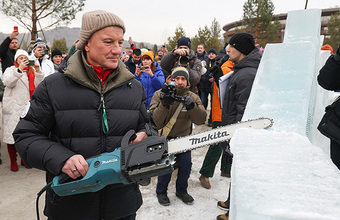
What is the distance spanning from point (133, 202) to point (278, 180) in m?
1.13

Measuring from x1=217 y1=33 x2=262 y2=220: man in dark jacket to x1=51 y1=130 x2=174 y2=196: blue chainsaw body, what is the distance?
1.39 meters

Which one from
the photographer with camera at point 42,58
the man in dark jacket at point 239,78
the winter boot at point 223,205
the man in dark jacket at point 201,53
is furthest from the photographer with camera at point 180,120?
the man in dark jacket at point 201,53

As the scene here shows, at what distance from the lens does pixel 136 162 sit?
4.00 ft

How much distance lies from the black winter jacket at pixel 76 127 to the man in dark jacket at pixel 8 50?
4825 mm

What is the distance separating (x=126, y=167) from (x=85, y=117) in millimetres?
464

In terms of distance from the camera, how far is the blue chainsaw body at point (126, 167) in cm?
122

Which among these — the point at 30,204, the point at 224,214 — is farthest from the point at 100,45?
the point at 30,204

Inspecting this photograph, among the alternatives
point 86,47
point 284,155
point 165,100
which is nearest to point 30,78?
point 165,100

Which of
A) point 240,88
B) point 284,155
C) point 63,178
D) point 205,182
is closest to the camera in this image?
point 284,155

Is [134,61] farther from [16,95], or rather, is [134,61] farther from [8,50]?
[16,95]

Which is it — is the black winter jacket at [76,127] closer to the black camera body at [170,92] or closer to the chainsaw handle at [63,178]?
the chainsaw handle at [63,178]

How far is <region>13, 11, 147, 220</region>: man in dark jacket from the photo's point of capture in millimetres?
1404

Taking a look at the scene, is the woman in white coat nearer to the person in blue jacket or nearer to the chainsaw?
the person in blue jacket

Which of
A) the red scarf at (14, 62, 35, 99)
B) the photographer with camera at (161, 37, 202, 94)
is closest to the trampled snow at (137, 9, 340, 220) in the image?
the photographer with camera at (161, 37, 202, 94)
